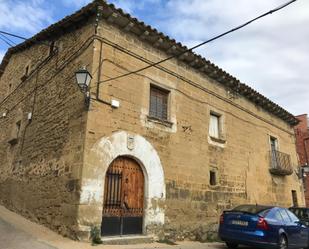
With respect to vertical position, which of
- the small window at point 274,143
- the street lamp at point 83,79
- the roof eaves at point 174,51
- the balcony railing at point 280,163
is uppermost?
the roof eaves at point 174,51

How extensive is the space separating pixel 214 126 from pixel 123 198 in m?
5.01

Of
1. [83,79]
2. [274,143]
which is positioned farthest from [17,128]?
[274,143]

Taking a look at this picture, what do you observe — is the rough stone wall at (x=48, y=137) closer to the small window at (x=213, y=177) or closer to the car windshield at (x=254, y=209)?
the car windshield at (x=254, y=209)

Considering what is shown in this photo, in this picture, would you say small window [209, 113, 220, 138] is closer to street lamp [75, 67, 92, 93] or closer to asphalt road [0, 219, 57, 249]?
street lamp [75, 67, 92, 93]

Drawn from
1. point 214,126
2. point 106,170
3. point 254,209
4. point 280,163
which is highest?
point 214,126

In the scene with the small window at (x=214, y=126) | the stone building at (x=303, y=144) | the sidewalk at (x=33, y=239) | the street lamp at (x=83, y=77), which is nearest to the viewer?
the sidewalk at (x=33, y=239)

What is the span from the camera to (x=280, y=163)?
15.2 meters

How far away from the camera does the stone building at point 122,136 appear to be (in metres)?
7.91

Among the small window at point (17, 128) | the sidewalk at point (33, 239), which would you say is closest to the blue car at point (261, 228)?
the sidewalk at point (33, 239)

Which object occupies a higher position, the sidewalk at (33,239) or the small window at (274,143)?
the small window at (274,143)

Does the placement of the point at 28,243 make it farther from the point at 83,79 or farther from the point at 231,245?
the point at 231,245

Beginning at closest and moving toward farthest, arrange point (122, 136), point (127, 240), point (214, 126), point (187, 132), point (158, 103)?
point (127, 240)
point (122, 136)
point (158, 103)
point (187, 132)
point (214, 126)

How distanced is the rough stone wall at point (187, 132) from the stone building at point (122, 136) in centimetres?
3

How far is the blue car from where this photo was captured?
23.7 feet
